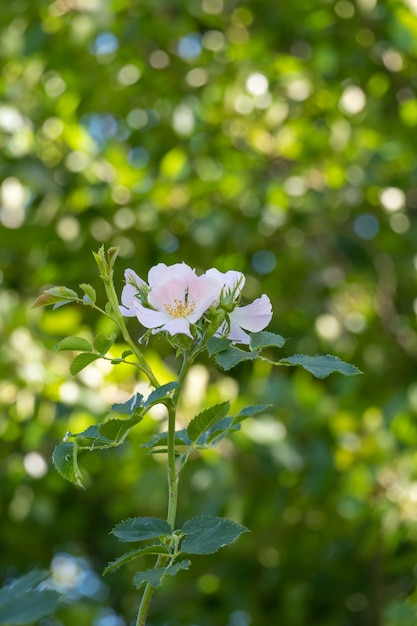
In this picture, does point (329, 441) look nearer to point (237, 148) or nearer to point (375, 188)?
point (375, 188)

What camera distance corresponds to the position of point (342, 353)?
252cm

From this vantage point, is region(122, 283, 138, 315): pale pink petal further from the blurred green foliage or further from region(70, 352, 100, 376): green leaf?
the blurred green foliage

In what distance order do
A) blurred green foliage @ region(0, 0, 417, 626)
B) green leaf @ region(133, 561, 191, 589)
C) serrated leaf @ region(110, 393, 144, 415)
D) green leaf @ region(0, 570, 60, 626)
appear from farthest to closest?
blurred green foliage @ region(0, 0, 417, 626) → serrated leaf @ region(110, 393, 144, 415) → green leaf @ region(133, 561, 191, 589) → green leaf @ region(0, 570, 60, 626)

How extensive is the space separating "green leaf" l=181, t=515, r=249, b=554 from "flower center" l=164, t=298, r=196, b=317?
121 mm

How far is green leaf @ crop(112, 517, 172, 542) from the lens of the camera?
565 mm

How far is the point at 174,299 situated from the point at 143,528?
137 mm

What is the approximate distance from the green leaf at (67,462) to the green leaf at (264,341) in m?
0.12

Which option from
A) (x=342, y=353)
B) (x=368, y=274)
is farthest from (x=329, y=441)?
(x=368, y=274)

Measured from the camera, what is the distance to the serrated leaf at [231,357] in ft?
1.94

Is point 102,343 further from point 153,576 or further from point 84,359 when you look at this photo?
point 153,576

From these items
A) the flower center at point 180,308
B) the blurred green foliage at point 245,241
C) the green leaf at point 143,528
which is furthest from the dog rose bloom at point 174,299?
the blurred green foliage at point 245,241

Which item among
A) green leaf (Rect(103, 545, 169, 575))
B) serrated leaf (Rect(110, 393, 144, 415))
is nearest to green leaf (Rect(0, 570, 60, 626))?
green leaf (Rect(103, 545, 169, 575))

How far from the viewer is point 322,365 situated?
61 cm

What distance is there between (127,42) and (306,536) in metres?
1.29
